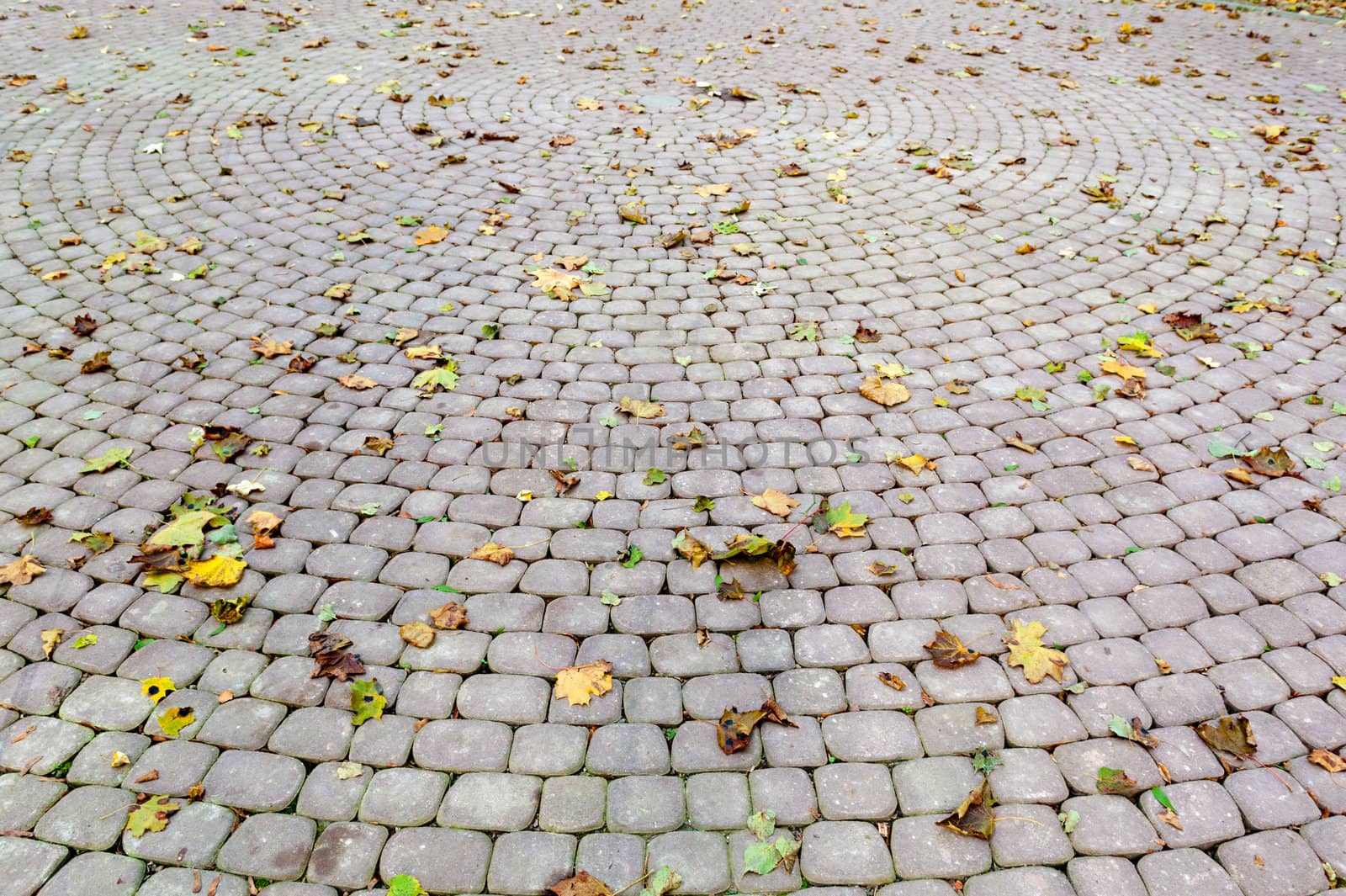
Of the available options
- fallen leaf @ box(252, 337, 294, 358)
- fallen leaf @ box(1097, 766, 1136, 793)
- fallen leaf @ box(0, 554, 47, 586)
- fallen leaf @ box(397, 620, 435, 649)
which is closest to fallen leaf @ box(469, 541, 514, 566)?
fallen leaf @ box(397, 620, 435, 649)

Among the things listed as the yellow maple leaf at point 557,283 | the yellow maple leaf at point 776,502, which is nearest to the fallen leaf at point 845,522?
the yellow maple leaf at point 776,502

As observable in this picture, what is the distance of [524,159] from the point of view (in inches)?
250

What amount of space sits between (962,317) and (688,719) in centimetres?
298

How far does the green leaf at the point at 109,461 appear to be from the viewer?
346 cm

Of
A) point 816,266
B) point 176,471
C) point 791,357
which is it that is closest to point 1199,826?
point 791,357

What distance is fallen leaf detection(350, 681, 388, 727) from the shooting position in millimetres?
2600

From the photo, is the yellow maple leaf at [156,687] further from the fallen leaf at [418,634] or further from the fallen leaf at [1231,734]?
the fallen leaf at [1231,734]

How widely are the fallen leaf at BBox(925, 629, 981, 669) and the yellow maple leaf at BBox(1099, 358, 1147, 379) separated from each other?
6.80 ft

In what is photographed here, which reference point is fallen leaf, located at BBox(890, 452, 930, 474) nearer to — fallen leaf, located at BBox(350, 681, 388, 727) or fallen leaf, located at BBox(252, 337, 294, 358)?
fallen leaf, located at BBox(350, 681, 388, 727)

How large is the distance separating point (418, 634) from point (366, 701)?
0.29 meters

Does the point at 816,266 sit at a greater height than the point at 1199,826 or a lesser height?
greater

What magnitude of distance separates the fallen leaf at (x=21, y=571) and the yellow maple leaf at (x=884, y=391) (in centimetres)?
353

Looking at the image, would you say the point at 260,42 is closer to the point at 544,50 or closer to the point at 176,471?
the point at 544,50

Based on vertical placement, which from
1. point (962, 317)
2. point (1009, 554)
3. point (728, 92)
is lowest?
point (1009, 554)
